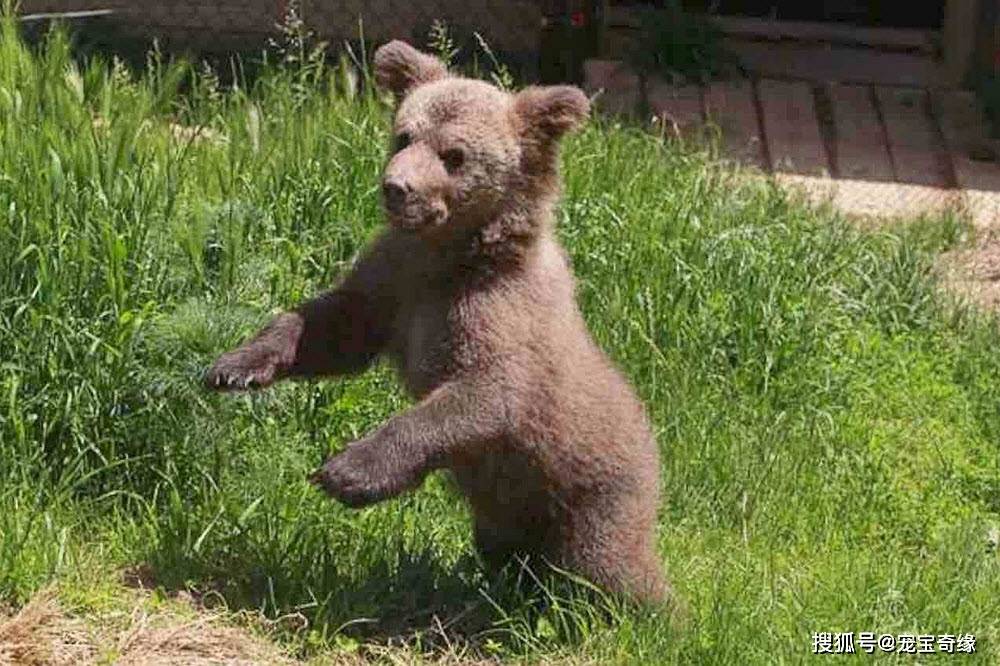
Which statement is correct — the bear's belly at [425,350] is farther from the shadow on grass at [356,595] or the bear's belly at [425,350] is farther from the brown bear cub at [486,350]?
the shadow on grass at [356,595]

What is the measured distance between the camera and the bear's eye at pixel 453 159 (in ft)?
15.5

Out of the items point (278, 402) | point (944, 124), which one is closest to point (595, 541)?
point (278, 402)

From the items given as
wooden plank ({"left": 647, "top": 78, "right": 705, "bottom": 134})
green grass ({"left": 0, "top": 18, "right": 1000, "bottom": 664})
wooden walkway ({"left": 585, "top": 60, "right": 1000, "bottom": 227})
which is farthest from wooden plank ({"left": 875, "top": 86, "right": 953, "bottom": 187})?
green grass ({"left": 0, "top": 18, "right": 1000, "bottom": 664})

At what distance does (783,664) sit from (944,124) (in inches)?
199

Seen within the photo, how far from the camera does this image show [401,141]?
4812 millimetres

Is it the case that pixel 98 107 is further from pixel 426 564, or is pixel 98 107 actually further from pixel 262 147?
pixel 426 564

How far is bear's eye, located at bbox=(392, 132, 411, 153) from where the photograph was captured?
15.7 feet

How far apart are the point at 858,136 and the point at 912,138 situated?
0.25 m

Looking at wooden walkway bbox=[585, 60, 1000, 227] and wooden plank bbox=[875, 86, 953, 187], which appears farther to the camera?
wooden plank bbox=[875, 86, 953, 187]

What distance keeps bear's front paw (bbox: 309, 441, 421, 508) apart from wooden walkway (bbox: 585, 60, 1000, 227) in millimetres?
A: 3897

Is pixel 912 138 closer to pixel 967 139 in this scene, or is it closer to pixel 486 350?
pixel 967 139

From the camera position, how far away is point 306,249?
6426mm

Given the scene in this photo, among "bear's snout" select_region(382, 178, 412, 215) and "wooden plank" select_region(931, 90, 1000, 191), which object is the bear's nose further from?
"wooden plank" select_region(931, 90, 1000, 191)

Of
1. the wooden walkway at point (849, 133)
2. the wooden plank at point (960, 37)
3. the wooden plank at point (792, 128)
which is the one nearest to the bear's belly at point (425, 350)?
the wooden walkway at point (849, 133)
